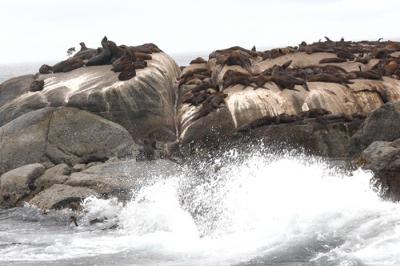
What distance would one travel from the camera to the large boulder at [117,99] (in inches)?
910

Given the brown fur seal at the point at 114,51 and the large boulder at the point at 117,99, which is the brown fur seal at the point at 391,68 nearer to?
the large boulder at the point at 117,99

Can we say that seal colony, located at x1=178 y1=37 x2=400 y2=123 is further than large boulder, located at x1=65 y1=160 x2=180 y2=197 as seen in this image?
Yes

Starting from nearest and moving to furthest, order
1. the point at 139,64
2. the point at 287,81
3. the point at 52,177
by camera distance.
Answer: the point at 52,177 < the point at 287,81 < the point at 139,64

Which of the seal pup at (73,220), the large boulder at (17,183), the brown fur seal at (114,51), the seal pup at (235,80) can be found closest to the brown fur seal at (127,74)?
the brown fur seal at (114,51)

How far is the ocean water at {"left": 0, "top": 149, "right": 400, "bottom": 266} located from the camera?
1113 centimetres

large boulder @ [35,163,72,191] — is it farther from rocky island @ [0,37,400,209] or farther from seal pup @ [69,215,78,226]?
seal pup @ [69,215,78,226]

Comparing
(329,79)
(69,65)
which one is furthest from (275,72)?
(69,65)

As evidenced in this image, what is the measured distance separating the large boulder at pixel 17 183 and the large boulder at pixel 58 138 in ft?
5.41

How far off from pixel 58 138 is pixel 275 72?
31.8 feet

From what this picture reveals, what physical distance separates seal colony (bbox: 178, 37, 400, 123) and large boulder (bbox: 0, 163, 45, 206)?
268 inches

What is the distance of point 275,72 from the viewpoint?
2455cm

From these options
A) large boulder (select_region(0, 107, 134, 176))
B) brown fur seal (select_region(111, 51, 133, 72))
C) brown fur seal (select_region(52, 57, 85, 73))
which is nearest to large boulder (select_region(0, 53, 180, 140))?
brown fur seal (select_region(111, 51, 133, 72))

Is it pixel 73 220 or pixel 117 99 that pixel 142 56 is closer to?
pixel 117 99

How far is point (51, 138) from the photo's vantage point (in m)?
21.1
